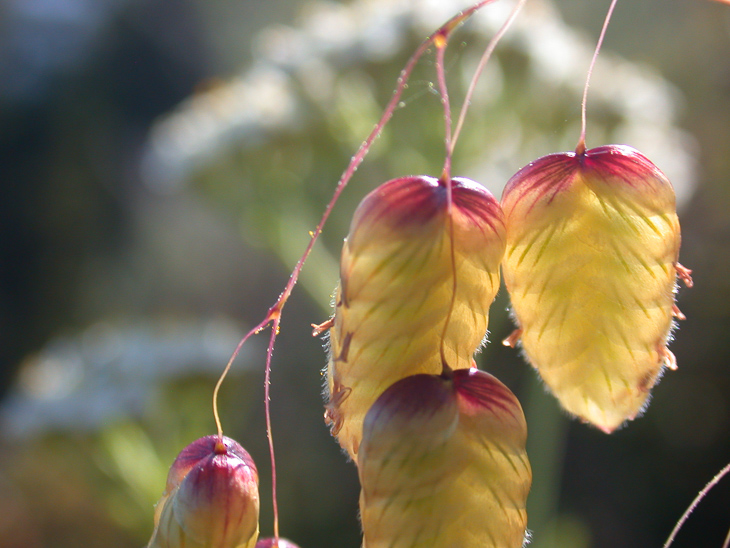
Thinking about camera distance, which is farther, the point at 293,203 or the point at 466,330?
the point at 293,203

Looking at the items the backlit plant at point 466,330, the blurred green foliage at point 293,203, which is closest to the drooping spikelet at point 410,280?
the backlit plant at point 466,330

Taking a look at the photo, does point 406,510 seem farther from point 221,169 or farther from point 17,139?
point 17,139

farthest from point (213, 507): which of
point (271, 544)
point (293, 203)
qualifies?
point (293, 203)

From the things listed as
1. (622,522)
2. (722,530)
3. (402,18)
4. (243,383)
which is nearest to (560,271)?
(402,18)

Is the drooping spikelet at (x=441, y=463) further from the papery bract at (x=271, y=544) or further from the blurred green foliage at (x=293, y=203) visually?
the blurred green foliage at (x=293, y=203)

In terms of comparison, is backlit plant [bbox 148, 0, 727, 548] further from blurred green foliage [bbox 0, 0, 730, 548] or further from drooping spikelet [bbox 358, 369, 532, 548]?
blurred green foliage [bbox 0, 0, 730, 548]

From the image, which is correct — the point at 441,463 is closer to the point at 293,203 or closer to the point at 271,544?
the point at 271,544
